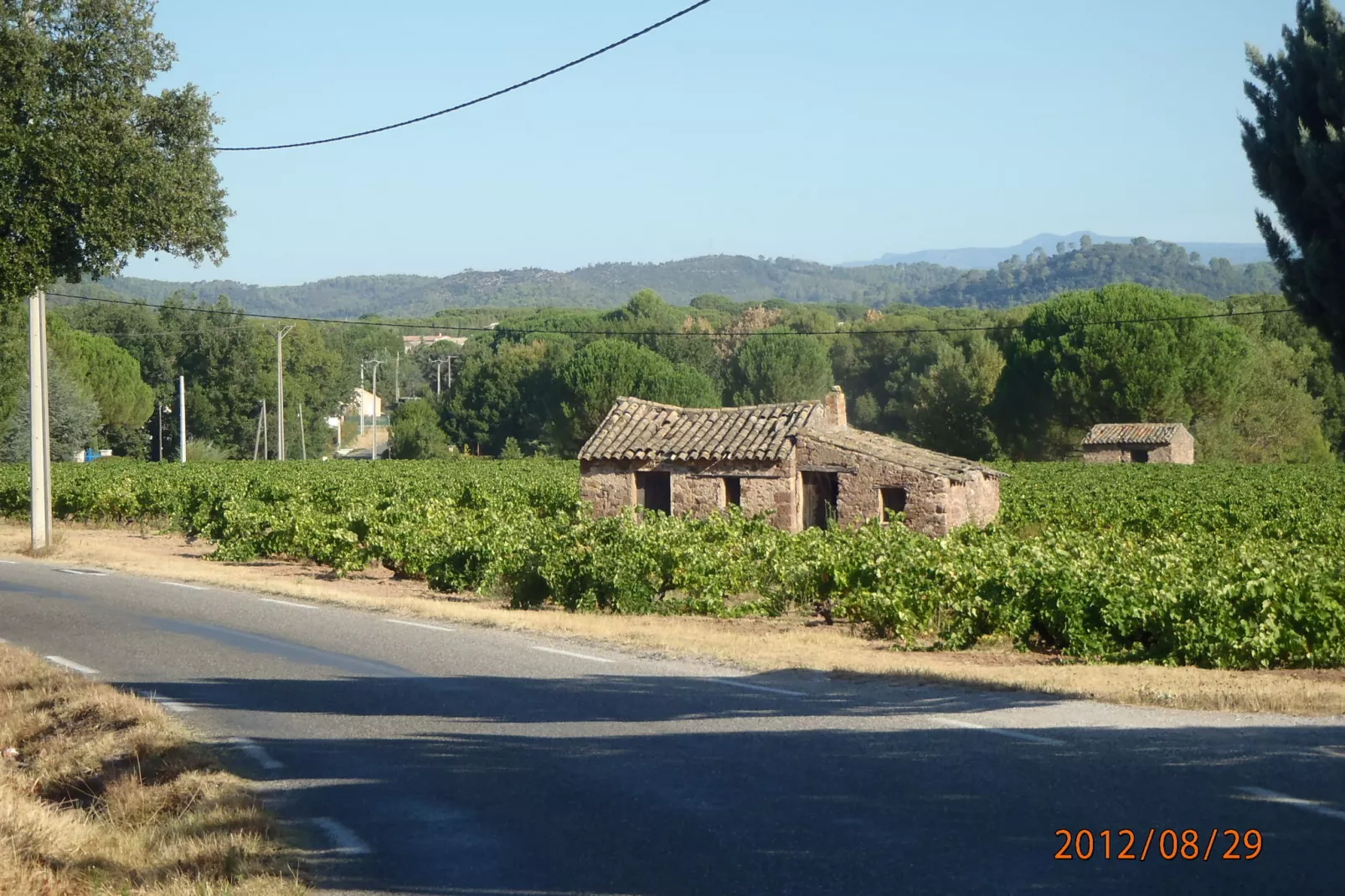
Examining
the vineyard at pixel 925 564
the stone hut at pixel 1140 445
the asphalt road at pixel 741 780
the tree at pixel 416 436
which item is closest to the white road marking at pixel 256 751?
the asphalt road at pixel 741 780

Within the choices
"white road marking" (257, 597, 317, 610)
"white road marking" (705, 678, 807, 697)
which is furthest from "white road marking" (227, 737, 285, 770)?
"white road marking" (257, 597, 317, 610)

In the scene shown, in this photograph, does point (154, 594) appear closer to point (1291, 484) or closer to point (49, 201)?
point (49, 201)

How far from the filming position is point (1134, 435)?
78.7 m

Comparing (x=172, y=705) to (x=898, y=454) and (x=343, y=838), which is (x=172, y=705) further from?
(x=898, y=454)

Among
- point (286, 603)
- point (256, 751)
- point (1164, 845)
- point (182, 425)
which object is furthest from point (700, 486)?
point (182, 425)

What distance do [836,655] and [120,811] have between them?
8.66m

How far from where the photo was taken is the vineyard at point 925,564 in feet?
47.8

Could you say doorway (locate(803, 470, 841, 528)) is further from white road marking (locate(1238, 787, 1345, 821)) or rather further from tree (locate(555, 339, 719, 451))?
tree (locate(555, 339, 719, 451))

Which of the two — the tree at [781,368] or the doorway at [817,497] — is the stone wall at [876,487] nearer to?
the doorway at [817,497]

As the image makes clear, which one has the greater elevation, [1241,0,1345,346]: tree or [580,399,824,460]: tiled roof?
[1241,0,1345,346]: tree

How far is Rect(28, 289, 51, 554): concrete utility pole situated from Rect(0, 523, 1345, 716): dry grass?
4779 mm

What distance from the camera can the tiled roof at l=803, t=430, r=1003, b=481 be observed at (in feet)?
94.5

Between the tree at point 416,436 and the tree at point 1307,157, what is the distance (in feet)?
327

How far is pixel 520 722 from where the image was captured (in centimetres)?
1028
